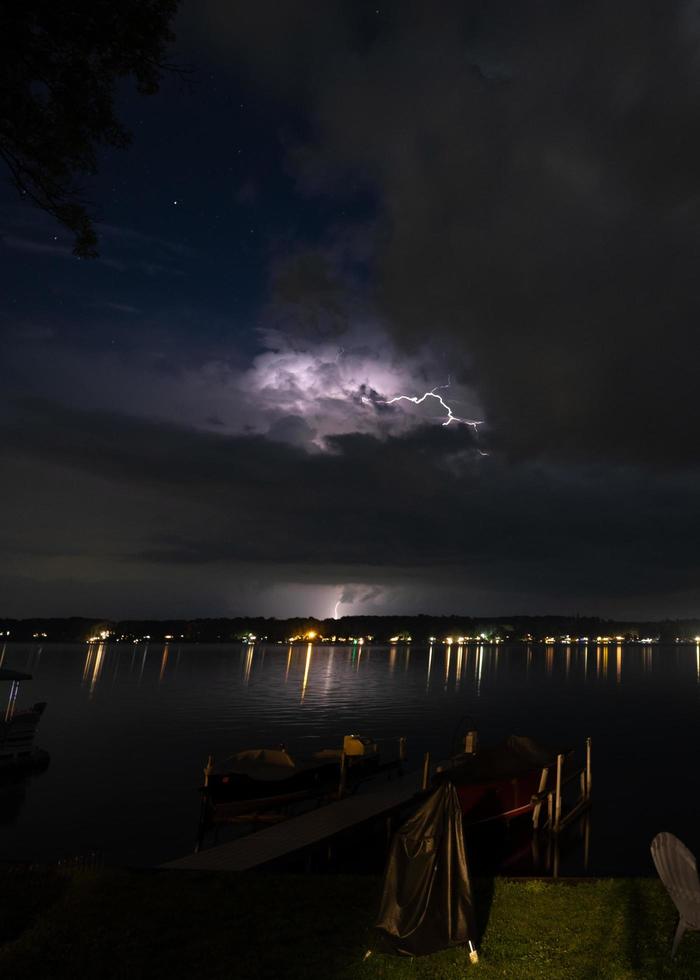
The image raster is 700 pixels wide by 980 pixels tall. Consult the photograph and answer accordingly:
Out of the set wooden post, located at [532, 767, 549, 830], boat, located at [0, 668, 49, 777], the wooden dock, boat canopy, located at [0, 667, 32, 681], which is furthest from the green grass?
boat canopy, located at [0, 667, 32, 681]

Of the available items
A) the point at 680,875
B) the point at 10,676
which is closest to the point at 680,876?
the point at 680,875

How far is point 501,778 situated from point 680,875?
1791 centimetres

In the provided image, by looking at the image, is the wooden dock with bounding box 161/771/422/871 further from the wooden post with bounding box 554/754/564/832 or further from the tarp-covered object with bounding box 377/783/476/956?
the tarp-covered object with bounding box 377/783/476/956

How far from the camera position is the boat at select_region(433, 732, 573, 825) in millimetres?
25359

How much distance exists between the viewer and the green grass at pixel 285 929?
10.0 meters

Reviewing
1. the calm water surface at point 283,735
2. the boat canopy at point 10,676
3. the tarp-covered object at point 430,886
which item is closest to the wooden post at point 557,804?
the calm water surface at point 283,735

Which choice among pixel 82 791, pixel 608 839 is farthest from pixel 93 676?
pixel 608 839

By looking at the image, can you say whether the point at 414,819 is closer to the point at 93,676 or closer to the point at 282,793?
the point at 282,793

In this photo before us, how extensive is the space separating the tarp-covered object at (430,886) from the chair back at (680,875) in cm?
327

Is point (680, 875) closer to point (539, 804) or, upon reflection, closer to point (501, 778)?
point (501, 778)

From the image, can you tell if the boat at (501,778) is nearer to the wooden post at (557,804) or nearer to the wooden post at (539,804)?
the wooden post at (539,804)

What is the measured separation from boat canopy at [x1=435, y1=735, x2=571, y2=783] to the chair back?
15.3 m

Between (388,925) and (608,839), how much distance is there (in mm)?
22633

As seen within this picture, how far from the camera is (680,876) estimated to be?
1003cm
